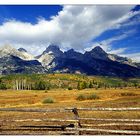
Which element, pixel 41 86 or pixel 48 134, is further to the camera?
pixel 41 86

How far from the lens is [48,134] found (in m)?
15.3

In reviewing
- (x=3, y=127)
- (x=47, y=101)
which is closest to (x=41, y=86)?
(x=47, y=101)
